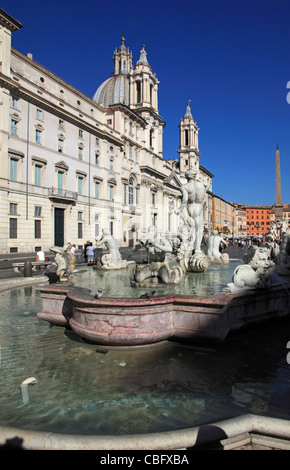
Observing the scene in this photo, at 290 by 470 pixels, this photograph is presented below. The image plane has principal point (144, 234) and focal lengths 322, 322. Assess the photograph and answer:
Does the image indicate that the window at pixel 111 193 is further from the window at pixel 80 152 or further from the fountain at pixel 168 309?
the fountain at pixel 168 309

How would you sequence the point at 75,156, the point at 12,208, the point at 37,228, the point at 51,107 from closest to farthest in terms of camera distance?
the point at 12,208 → the point at 37,228 → the point at 51,107 → the point at 75,156

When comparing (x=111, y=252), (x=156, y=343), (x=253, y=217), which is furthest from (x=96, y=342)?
(x=253, y=217)

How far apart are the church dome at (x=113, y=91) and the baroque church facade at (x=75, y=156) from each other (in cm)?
15

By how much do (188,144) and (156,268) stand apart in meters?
72.2

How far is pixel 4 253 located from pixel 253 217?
11258 cm

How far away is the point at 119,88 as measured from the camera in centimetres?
4912

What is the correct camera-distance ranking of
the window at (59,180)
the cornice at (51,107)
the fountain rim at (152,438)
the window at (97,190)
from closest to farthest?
the fountain rim at (152,438), the cornice at (51,107), the window at (59,180), the window at (97,190)

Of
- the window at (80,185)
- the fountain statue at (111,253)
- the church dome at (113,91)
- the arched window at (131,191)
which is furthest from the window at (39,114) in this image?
the fountain statue at (111,253)

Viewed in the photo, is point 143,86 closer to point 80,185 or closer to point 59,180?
point 80,185

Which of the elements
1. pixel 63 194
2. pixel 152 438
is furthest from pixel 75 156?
Result: pixel 152 438

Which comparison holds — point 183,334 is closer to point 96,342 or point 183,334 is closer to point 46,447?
point 96,342

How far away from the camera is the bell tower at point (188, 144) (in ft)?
239

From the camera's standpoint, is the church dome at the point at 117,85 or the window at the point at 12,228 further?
the church dome at the point at 117,85

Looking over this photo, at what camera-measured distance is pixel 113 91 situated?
48.6 m
